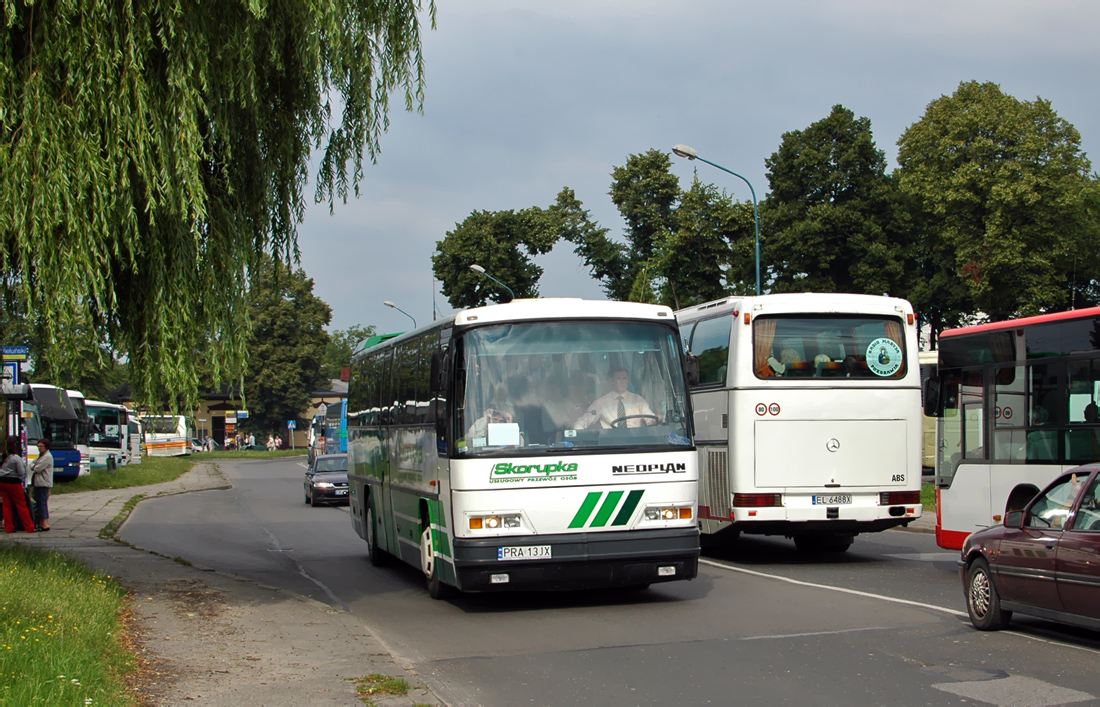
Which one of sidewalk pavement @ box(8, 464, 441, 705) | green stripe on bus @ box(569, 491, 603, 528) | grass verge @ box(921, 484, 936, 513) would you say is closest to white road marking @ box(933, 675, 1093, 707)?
sidewalk pavement @ box(8, 464, 441, 705)

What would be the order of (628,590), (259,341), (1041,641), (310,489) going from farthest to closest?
(259,341) < (310,489) < (628,590) < (1041,641)

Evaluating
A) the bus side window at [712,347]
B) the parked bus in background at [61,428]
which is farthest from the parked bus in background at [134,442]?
the bus side window at [712,347]

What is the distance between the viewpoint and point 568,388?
427 inches

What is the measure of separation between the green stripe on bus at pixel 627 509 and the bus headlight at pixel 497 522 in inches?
37.2

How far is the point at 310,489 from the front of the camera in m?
32.6

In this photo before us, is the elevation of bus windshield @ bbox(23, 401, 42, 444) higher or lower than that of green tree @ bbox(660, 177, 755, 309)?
lower

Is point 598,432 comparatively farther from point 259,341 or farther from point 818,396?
point 259,341

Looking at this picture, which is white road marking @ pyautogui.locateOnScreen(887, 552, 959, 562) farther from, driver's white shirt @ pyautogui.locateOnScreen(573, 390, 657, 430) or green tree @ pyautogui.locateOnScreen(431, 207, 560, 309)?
green tree @ pyautogui.locateOnScreen(431, 207, 560, 309)

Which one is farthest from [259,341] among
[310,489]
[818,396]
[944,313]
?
[818,396]

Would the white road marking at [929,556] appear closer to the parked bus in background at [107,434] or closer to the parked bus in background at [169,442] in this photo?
the parked bus in background at [107,434]

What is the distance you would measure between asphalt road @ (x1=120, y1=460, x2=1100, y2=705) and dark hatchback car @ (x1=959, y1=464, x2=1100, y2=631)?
28 cm

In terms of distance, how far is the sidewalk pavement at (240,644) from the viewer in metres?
7.14

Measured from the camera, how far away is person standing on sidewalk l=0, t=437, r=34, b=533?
20.6 meters

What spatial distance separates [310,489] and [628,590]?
2177 cm
